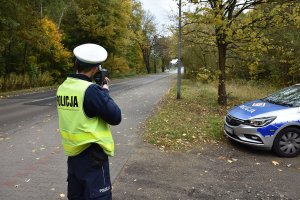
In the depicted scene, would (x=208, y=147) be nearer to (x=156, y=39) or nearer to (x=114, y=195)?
(x=114, y=195)

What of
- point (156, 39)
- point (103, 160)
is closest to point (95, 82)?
point (103, 160)

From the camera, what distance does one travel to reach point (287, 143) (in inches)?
281

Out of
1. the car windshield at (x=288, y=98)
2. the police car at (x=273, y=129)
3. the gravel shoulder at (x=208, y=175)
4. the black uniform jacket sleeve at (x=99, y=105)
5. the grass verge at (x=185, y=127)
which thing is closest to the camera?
the black uniform jacket sleeve at (x=99, y=105)

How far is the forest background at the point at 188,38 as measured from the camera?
12.6m

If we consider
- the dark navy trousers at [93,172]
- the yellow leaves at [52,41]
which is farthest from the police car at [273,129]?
the yellow leaves at [52,41]

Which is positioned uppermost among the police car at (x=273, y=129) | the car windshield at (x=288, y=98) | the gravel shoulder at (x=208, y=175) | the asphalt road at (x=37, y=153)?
the car windshield at (x=288, y=98)

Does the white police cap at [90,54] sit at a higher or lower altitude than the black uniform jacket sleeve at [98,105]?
higher

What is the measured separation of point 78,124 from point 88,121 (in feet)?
0.32

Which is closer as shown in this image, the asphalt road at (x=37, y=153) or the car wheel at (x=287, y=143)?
the asphalt road at (x=37, y=153)

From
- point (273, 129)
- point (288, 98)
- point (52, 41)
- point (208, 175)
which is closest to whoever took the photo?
point (208, 175)

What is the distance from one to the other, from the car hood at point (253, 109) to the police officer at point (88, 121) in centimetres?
495

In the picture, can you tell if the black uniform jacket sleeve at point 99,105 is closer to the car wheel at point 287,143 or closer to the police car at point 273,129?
the police car at point 273,129

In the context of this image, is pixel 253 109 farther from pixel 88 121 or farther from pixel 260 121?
pixel 88 121

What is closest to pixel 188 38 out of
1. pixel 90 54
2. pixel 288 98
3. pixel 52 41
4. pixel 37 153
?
pixel 288 98
